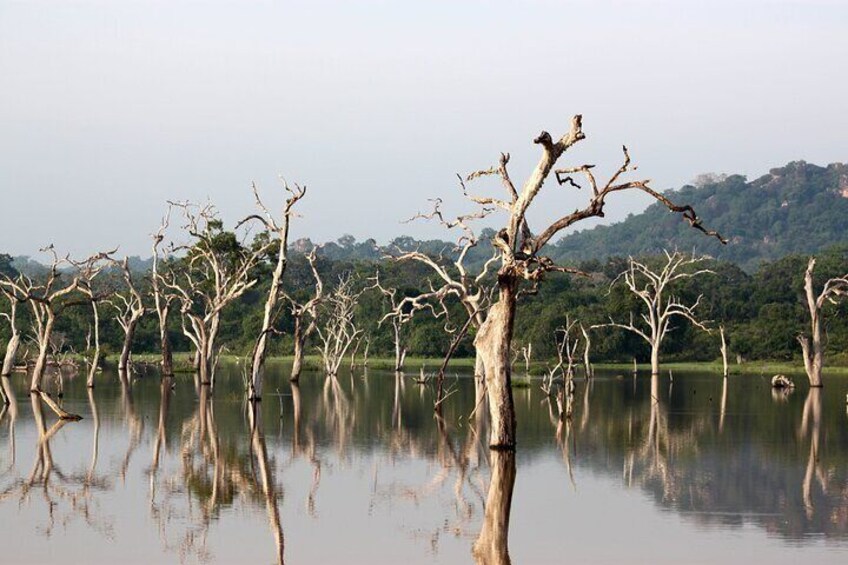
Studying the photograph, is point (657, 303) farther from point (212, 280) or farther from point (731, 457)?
point (731, 457)

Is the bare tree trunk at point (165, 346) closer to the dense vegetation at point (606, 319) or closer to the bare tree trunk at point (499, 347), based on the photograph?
the dense vegetation at point (606, 319)

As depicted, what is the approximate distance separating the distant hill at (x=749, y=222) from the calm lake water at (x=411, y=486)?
12912cm

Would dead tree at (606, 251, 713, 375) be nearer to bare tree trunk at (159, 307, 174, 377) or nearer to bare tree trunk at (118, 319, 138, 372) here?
bare tree trunk at (159, 307, 174, 377)

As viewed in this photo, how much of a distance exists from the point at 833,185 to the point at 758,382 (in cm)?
13354

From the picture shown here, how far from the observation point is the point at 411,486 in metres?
23.0

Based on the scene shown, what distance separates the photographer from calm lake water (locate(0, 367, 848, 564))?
1703cm

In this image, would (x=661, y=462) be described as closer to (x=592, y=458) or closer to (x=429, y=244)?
(x=592, y=458)

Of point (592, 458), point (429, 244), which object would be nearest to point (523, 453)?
point (592, 458)

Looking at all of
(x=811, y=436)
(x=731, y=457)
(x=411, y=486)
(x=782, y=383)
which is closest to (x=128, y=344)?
(x=782, y=383)

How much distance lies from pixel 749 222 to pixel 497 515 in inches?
6499

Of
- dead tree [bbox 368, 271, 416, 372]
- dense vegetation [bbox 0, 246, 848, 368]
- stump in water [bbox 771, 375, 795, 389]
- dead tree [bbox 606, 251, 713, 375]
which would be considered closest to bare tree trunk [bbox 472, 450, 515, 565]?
dead tree [bbox 368, 271, 416, 372]

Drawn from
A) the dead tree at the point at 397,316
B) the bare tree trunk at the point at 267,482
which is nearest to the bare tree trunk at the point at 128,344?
the dead tree at the point at 397,316

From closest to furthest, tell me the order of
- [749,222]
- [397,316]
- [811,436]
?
[811,436] < [397,316] < [749,222]

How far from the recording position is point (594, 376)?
215ft
